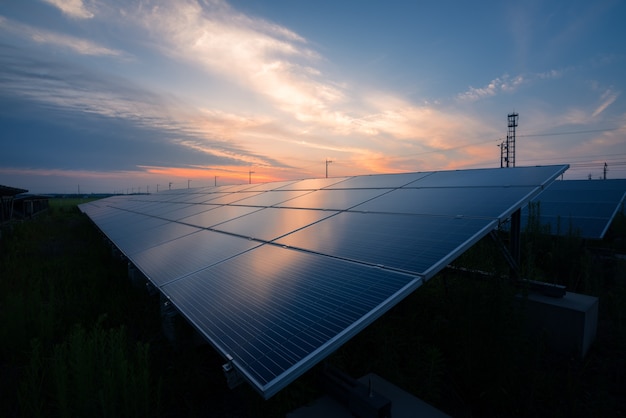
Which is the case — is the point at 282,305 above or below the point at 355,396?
above

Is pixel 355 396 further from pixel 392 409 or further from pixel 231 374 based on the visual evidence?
pixel 231 374

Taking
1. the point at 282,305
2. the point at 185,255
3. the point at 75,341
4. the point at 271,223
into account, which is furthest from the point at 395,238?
the point at 75,341

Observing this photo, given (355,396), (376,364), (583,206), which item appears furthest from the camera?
(583,206)

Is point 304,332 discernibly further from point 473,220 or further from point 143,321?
point 143,321

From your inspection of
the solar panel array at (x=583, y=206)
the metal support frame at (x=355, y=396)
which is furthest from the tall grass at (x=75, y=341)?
the solar panel array at (x=583, y=206)

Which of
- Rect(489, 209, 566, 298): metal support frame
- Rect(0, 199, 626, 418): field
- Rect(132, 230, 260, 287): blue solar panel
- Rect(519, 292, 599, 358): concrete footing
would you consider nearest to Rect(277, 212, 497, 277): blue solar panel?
Rect(0, 199, 626, 418): field

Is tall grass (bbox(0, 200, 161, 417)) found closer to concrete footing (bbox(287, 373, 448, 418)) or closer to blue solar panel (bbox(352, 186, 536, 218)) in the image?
concrete footing (bbox(287, 373, 448, 418))
